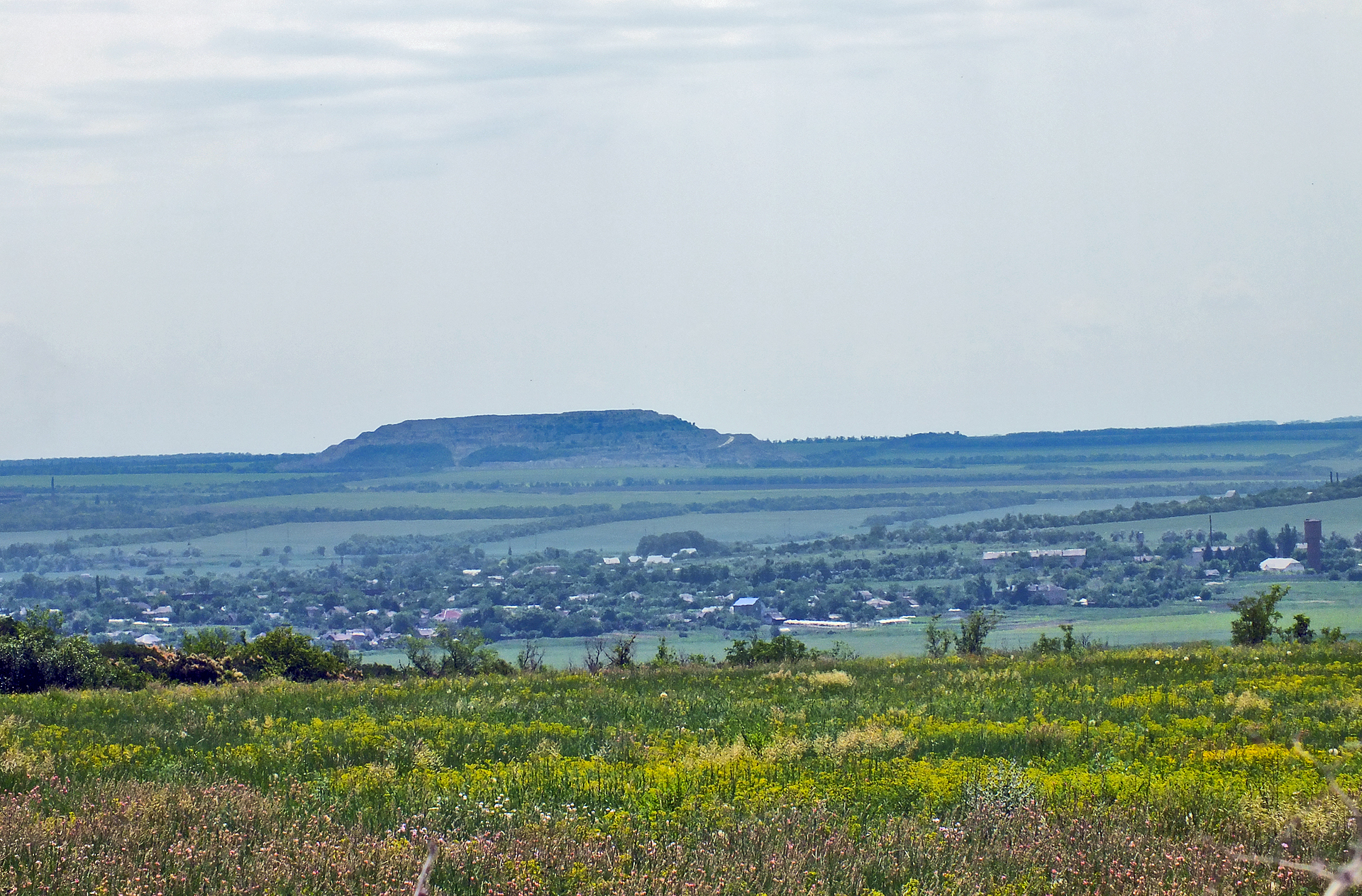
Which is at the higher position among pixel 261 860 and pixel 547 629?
pixel 261 860

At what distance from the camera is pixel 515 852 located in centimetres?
845

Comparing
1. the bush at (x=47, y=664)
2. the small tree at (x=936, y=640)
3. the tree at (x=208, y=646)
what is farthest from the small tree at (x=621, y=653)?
the bush at (x=47, y=664)

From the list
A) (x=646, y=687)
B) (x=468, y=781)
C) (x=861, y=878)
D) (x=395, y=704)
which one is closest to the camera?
(x=861, y=878)

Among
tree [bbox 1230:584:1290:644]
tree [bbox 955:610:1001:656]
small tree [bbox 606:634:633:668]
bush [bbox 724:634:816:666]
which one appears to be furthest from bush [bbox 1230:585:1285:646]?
small tree [bbox 606:634:633:668]

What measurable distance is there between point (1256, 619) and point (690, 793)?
24610 mm

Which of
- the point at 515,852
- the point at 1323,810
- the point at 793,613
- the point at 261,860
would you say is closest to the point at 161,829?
the point at 261,860

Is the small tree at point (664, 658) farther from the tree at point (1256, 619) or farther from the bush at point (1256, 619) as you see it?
the bush at point (1256, 619)

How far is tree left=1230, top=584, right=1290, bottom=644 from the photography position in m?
31.0

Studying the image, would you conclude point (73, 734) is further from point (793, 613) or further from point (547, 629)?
point (793, 613)

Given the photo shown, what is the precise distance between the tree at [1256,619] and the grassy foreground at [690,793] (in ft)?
43.1

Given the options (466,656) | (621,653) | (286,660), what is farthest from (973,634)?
(286,660)

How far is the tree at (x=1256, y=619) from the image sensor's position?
102 ft

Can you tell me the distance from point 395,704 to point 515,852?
11034 millimetres

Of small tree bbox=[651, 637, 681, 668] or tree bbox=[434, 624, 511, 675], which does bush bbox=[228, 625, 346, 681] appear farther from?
small tree bbox=[651, 637, 681, 668]
